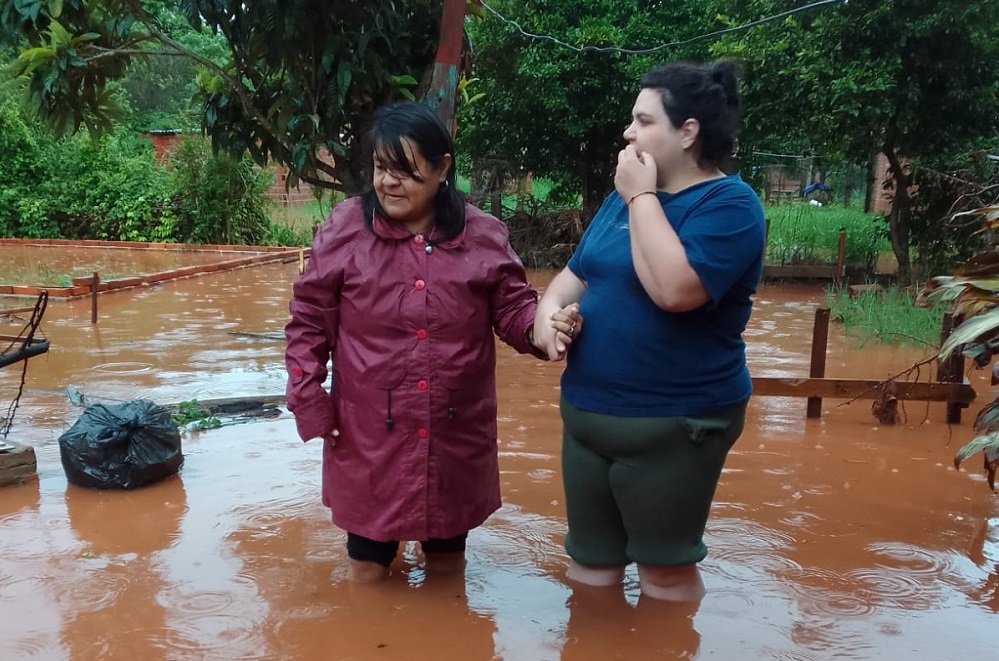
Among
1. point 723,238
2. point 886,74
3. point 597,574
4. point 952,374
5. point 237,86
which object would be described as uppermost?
point 886,74

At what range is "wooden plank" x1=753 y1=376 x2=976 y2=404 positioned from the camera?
540cm

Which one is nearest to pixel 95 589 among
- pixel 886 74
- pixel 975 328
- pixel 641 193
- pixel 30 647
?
pixel 30 647

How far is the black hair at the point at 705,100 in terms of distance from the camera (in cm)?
236

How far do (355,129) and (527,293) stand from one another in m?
2.72

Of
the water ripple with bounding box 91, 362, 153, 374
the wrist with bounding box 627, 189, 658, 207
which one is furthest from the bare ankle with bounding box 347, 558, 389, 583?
the water ripple with bounding box 91, 362, 153, 374

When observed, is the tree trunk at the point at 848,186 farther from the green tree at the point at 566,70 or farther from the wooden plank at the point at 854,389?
the wooden plank at the point at 854,389

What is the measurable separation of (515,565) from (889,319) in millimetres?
6272

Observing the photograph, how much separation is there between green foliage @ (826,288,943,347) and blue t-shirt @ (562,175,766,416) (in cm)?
574

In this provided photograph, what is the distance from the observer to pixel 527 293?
9.55ft

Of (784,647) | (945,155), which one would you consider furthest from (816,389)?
(945,155)

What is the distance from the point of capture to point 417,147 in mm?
2709

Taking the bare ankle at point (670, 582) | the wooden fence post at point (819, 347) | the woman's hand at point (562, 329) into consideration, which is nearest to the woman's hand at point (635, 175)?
the woman's hand at point (562, 329)

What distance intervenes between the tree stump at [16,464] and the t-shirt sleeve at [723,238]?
3.77 m

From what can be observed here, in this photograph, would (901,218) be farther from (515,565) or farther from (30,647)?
(30,647)
